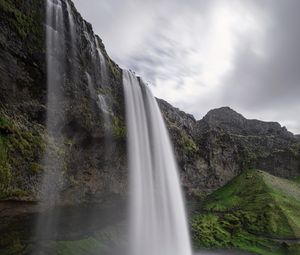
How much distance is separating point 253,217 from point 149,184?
3395cm

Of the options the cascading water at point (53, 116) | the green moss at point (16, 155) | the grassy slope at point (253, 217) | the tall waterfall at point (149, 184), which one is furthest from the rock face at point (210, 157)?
the green moss at point (16, 155)

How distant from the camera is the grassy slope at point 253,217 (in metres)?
57.4

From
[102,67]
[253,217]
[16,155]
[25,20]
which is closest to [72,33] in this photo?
[25,20]

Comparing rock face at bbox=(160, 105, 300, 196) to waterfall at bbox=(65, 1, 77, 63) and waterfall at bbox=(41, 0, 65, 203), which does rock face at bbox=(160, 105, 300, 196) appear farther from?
waterfall at bbox=(41, 0, 65, 203)

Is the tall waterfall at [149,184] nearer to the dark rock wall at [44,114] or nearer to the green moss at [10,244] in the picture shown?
the dark rock wall at [44,114]

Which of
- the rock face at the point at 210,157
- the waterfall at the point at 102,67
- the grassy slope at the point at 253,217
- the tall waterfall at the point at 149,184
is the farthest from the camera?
the rock face at the point at 210,157

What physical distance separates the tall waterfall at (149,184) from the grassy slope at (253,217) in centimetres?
1699

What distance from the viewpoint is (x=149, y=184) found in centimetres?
4097

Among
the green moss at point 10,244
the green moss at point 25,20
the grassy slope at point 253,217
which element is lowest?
the green moss at point 10,244

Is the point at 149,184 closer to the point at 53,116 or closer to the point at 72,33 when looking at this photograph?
the point at 53,116

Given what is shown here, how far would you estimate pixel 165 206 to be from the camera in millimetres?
43375

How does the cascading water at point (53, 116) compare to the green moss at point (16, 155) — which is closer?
the green moss at point (16, 155)

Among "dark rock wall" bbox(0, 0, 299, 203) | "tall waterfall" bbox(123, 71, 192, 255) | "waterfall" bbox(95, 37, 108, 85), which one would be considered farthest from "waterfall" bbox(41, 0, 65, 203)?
"tall waterfall" bbox(123, 71, 192, 255)

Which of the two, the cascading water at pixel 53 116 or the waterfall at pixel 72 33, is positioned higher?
the waterfall at pixel 72 33
